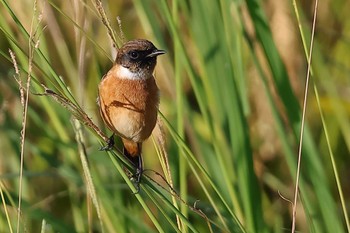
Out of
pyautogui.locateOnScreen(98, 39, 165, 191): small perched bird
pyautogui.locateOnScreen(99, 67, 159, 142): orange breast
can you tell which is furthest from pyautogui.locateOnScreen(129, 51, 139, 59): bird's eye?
pyautogui.locateOnScreen(99, 67, 159, 142): orange breast

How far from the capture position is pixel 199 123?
12.1ft

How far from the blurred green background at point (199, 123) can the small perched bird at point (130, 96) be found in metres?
0.09

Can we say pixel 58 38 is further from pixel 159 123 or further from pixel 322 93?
pixel 322 93

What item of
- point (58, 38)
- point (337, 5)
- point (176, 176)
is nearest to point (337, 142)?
point (337, 5)

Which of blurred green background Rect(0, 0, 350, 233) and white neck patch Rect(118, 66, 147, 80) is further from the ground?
white neck patch Rect(118, 66, 147, 80)

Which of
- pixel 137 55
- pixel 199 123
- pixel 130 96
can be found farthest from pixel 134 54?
pixel 199 123

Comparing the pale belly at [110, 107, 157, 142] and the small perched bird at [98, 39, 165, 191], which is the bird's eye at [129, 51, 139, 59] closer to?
the small perched bird at [98, 39, 165, 191]

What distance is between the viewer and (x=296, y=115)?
2.43 m

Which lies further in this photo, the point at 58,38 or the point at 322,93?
the point at 322,93

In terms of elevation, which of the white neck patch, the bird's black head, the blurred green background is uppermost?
the bird's black head

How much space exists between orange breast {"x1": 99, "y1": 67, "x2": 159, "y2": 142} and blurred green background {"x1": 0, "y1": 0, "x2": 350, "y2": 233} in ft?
0.32

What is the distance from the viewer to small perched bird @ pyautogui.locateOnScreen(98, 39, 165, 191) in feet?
7.95

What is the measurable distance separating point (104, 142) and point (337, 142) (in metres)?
2.25

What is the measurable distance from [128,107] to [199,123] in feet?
4.13
